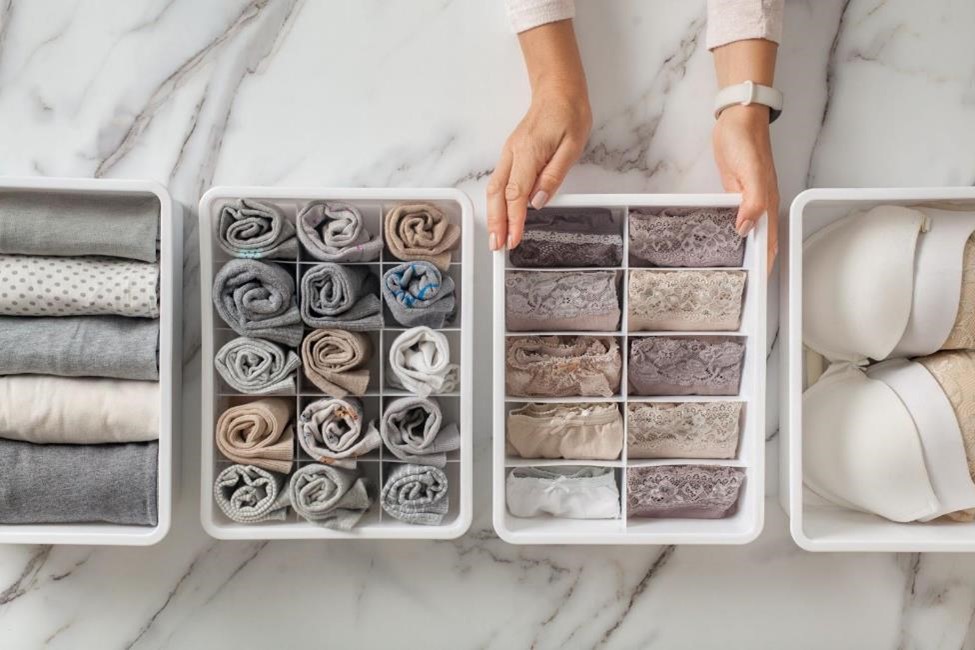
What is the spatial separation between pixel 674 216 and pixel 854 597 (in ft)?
2.20

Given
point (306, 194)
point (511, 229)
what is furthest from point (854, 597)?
point (306, 194)

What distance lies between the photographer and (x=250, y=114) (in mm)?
1160

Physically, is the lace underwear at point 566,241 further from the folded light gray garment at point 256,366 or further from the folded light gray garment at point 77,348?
the folded light gray garment at point 77,348

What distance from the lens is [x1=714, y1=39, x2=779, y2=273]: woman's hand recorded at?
3.40 feet

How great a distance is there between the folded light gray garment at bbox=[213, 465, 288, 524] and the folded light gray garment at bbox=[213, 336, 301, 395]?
0.38ft

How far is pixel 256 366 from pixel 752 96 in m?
0.78

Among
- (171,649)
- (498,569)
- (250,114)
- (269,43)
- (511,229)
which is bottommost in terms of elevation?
(171,649)

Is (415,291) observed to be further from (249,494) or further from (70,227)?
(70,227)

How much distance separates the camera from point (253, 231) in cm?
103

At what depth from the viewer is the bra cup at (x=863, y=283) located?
40.3 inches

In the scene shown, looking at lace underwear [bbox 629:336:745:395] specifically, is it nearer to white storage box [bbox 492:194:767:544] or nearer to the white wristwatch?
white storage box [bbox 492:194:767:544]

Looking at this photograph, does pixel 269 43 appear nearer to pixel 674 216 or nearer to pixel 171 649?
pixel 674 216

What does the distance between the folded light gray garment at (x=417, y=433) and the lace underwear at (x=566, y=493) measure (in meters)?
0.11

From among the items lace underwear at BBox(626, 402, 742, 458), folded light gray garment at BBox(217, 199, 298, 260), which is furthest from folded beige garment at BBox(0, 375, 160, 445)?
lace underwear at BBox(626, 402, 742, 458)
